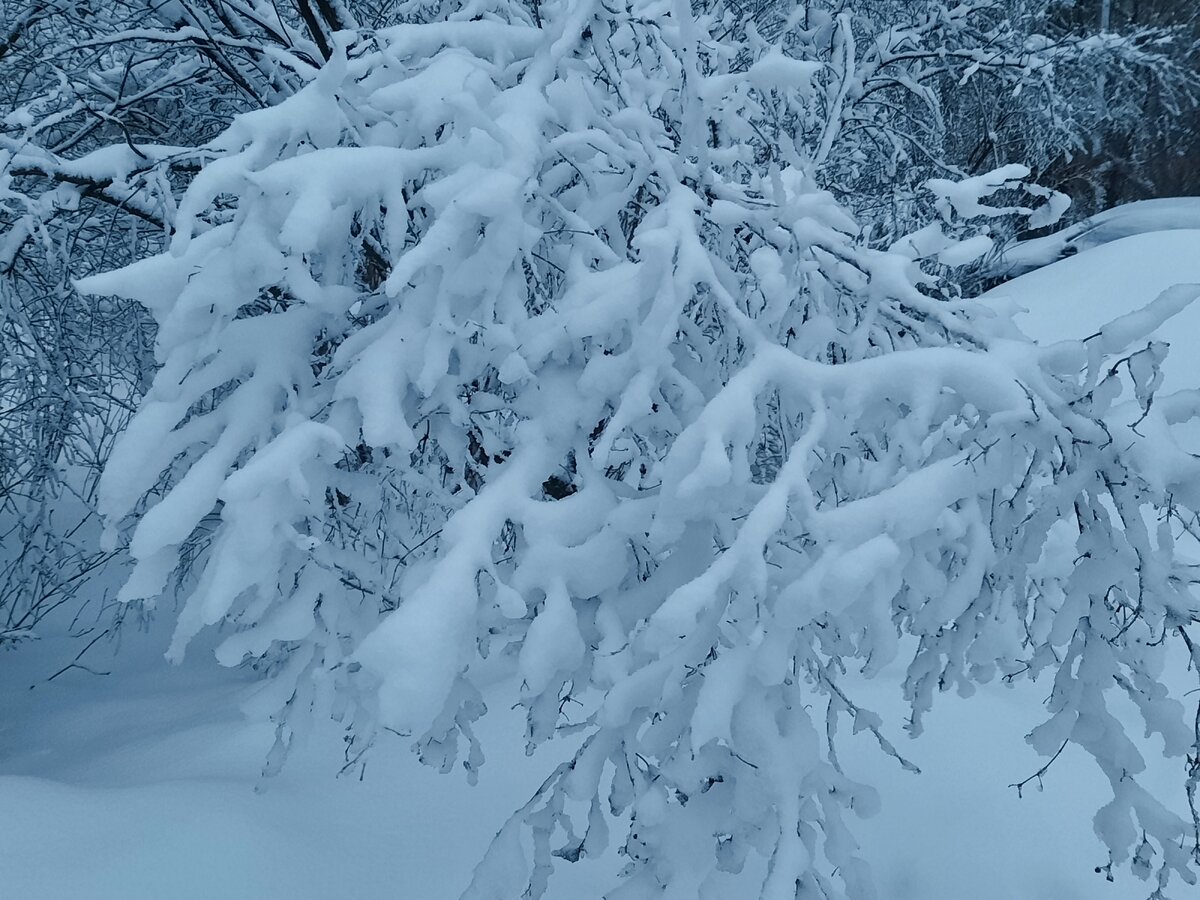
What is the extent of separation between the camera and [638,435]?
206 centimetres

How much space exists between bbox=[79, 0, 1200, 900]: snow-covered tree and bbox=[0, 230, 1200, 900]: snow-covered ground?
50cm

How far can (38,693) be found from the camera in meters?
6.00

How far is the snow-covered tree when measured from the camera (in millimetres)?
1509

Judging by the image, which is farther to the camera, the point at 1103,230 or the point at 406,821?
the point at 1103,230

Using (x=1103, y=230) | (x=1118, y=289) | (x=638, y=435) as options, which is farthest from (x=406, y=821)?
(x=1103, y=230)

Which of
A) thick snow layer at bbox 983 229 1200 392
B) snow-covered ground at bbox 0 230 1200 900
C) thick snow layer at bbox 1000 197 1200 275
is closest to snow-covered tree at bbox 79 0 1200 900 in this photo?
snow-covered ground at bbox 0 230 1200 900

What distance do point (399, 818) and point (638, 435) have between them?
1897 mm

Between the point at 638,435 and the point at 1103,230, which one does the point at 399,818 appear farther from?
the point at 1103,230

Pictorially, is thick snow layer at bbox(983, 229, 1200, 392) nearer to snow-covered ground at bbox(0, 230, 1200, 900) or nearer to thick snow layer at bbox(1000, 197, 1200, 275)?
thick snow layer at bbox(1000, 197, 1200, 275)

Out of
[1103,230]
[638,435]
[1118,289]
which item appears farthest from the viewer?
[1103,230]

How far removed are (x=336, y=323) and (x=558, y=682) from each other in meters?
0.93

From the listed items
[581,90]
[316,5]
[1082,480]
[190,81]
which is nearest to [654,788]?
[1082,480]

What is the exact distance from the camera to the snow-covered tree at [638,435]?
151 cm

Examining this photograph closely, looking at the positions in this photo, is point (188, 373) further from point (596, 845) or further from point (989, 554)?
point (989, 554)
